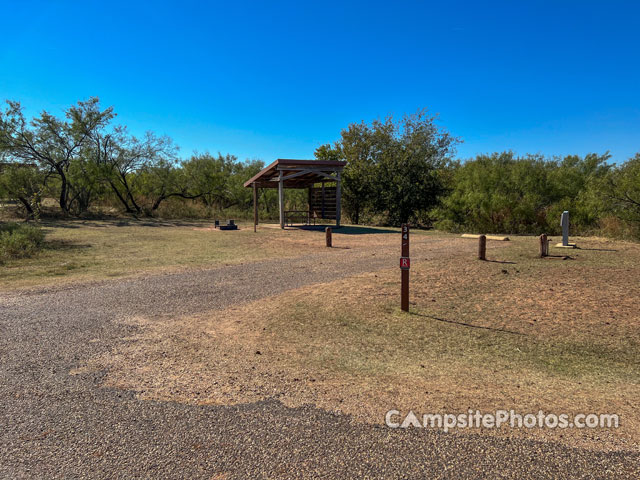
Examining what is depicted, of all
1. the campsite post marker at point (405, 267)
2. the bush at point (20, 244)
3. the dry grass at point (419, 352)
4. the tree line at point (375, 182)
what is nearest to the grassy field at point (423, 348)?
the dry grass at point (419, 352)

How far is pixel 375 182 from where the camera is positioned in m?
22.5

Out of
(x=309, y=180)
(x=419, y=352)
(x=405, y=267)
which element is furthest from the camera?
(x=309, y=180)

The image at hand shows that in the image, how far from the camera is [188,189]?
108 feet

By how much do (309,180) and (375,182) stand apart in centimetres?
404

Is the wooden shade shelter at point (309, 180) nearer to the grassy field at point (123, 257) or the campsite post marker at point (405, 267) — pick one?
the grassy field at point (123, 257)

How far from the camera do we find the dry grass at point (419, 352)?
9.29ft

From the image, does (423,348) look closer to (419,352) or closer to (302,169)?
(419,352)

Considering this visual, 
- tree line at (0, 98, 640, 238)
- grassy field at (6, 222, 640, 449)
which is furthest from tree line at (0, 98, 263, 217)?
grassy field at (6, 222, 640, 449)

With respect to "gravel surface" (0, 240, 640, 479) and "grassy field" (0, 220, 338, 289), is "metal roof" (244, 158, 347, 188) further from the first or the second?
"gravel surface" (0, 240, 640, 479)

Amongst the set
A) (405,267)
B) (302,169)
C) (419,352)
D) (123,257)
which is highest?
(302,169)

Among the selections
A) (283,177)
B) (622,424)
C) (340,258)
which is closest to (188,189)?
(283,177)

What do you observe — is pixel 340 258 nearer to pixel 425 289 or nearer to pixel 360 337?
pixel 425 289

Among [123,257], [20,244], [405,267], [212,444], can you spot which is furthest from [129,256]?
[212,444]

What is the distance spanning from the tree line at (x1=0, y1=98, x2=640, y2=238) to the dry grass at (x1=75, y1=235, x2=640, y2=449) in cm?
1044
